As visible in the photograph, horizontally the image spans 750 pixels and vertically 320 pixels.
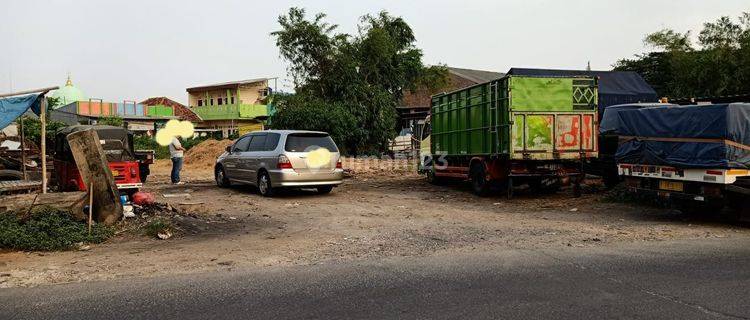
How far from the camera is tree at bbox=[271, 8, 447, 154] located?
2655 cm

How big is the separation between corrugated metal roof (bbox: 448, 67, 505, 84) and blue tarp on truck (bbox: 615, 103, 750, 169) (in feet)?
116

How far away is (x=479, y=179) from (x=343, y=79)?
584 inches

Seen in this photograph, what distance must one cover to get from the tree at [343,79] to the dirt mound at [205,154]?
14.7 feet

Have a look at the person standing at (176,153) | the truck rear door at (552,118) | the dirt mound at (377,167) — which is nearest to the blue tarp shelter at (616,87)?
the dirt mound at (377,167)

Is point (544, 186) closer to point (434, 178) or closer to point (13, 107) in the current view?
point (434, 178)

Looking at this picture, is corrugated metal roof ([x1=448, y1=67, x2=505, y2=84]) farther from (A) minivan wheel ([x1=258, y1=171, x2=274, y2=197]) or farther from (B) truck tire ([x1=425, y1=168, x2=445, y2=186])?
(A) minivan wheel ([x1=258, y1=171, x2=274, y2=197])

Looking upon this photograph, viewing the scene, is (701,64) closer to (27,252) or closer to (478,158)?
(478,158)

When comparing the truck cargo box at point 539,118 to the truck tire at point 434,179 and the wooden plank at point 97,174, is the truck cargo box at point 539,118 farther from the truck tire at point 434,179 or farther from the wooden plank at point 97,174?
the wooden plank at point 97,174

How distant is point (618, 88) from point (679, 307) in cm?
1825

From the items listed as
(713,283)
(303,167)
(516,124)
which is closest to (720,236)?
(713,283)

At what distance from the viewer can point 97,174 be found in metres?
9.04

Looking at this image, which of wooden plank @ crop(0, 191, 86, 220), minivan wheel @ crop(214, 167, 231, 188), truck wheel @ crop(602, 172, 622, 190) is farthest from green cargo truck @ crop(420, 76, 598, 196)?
wooden plank @ crop(0, 191, 86, 220)

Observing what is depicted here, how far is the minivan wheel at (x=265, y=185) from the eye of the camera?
13.4 m

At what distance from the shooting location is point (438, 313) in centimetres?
469
